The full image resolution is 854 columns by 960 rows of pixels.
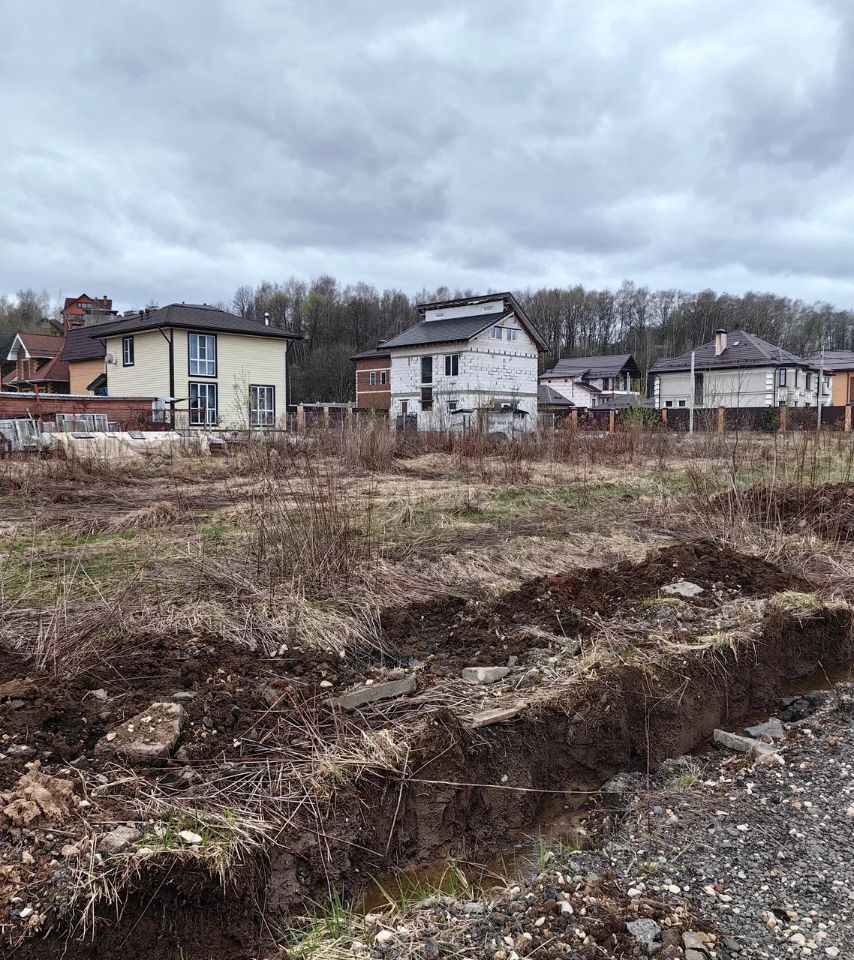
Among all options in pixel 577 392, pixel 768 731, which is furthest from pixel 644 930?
pixel 577 392

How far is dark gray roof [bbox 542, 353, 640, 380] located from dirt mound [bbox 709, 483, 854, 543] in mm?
52085

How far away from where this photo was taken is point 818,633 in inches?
201

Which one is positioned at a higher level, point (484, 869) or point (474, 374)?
point (474, 374)

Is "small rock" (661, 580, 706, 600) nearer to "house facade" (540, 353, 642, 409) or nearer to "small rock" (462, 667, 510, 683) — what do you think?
"small rock" (462, 667, 510, 683)

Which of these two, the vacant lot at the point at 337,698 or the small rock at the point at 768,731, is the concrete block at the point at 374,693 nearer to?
the vacant lot at the point at 337,698

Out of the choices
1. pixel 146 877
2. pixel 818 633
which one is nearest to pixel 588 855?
pixel 146 877

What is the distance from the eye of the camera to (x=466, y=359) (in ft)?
123

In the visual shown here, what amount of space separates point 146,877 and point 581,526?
672 centimetres

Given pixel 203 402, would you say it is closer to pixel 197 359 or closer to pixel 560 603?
pixel 197 359

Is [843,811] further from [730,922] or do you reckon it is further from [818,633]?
[818,633]

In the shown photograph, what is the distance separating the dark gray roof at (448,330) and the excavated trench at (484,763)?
108ft

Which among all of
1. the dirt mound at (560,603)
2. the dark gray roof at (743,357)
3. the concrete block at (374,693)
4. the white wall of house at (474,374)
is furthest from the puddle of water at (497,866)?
the dark gray roof at (743,357)

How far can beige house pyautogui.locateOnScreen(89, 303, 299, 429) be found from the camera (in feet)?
102

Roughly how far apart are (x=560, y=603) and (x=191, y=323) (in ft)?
97.1
